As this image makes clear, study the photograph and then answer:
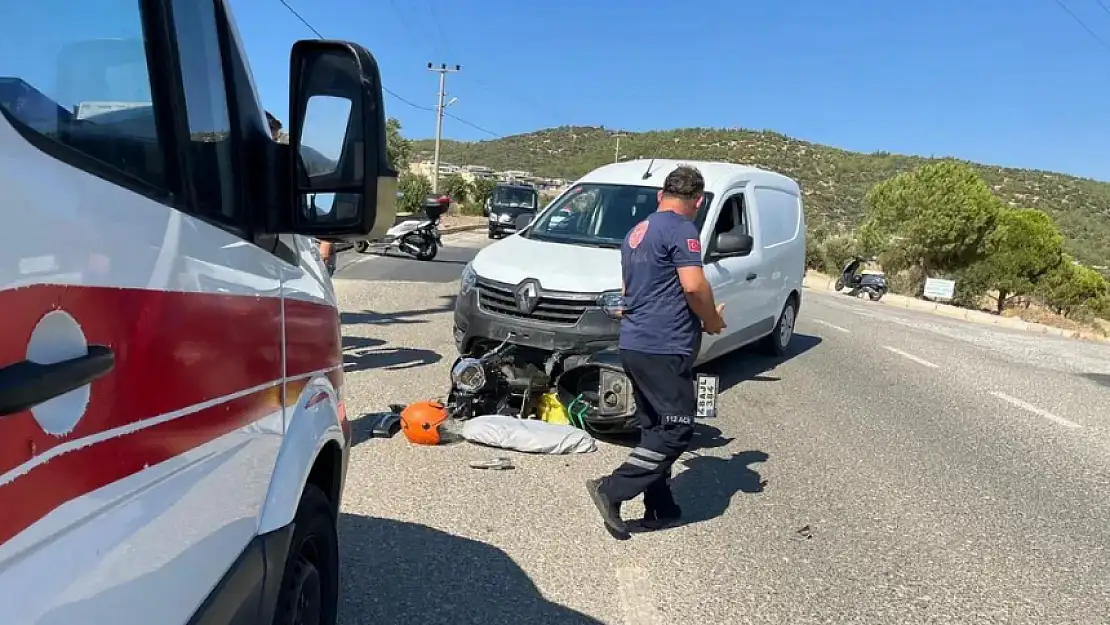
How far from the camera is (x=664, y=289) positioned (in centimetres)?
458

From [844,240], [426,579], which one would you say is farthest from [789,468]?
[844,240]

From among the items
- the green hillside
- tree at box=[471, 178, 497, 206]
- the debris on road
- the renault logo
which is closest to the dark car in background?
tree at box=[471, 178, 497, 206]

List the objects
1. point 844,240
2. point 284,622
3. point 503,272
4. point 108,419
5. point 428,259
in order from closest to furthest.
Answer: point 108,419, point 284,622, point 503,272, point 428,259, point 844,240

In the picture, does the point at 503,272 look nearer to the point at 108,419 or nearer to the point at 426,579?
the point at 426,579

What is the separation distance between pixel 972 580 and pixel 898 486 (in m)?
1.53

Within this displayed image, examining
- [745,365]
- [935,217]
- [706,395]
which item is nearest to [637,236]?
[706,395]

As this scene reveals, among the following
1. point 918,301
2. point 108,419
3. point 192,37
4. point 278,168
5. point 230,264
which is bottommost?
point 918,301

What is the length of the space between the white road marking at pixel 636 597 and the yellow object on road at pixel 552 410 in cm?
223

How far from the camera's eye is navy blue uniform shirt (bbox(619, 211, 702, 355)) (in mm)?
4492

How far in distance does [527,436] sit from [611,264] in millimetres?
1616

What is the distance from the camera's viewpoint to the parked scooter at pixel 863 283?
2692 cm

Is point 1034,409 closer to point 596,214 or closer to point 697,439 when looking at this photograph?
point 697,439

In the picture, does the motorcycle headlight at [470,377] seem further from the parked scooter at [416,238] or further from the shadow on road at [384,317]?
the parked scooter at [416,238]

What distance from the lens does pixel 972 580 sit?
14.6 feet
